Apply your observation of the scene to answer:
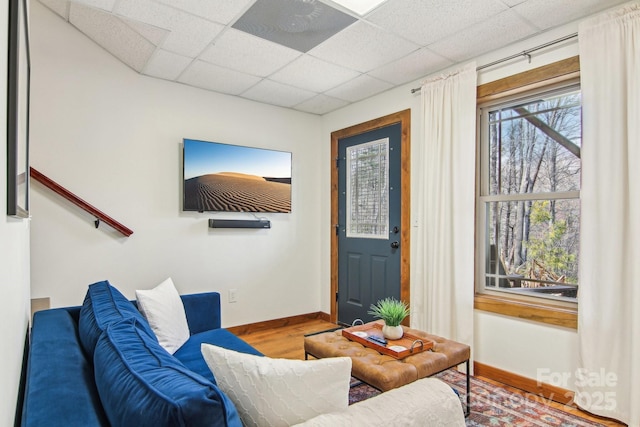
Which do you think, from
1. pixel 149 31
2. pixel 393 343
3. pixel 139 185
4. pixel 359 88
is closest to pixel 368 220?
pixel 359 88

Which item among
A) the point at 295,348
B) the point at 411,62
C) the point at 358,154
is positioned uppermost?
the point at 411,62

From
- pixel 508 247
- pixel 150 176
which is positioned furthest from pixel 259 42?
pixel 508 247

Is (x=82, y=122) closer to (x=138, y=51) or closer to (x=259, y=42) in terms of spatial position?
(x=138, y=51)

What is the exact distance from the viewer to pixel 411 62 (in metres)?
3.02

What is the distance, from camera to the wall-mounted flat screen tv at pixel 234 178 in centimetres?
345

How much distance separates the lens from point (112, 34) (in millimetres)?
2748

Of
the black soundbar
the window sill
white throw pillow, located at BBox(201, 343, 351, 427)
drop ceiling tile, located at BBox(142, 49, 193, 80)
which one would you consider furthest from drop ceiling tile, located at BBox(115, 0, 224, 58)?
the window sill

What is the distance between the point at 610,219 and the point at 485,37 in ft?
4.71

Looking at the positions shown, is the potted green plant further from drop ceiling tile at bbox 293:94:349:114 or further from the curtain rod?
drop ceiling tile at bbox 293:94:349:114

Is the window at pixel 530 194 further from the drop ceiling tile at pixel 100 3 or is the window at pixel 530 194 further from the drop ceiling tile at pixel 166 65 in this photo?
the drop ceiling tile at pixel 100 3

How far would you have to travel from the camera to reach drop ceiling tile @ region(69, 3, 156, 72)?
8.38 feet

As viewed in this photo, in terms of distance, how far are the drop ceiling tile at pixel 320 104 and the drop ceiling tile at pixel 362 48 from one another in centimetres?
81

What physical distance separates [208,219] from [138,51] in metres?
1.53

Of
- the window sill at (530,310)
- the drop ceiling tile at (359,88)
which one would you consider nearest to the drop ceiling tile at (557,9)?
the drop ceiling tile at (359,88)
